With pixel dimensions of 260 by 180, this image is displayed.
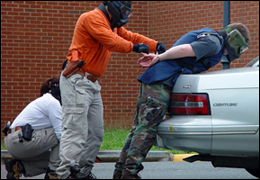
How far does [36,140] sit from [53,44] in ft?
18.6

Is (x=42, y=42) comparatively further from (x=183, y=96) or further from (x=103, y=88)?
(x=183, y=96)

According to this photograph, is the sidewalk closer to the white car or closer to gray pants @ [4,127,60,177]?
gray pants @ [4,127,60,177]

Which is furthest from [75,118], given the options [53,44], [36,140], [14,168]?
[53,44]

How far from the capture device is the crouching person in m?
5.33

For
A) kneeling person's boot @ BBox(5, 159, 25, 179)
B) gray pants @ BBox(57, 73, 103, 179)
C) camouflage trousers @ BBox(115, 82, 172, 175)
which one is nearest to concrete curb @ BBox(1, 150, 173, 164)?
kneeling person's boot @ BBox(5, 159, 25, 179)

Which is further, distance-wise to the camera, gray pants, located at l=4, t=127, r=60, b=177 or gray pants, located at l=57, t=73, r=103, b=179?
gray pants, located at l=4, t=127, r=60, b=177

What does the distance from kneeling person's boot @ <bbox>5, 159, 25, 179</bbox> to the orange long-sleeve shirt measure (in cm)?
147

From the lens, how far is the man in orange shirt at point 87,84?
4785 mm

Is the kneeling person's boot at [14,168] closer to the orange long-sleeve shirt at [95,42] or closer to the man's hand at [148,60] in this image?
the orange long-sleeve shirt at [95,42]

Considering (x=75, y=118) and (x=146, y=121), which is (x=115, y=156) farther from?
(x=146, y=121)

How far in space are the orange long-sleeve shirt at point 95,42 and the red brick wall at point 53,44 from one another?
18.5ft

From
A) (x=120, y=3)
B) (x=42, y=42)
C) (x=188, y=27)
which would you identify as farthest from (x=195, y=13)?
(x=120, y=3)

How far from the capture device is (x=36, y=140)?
535cm

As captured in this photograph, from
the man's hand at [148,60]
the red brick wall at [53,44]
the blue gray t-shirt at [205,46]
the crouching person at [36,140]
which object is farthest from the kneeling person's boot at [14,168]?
the red brick wall at [53,44]
